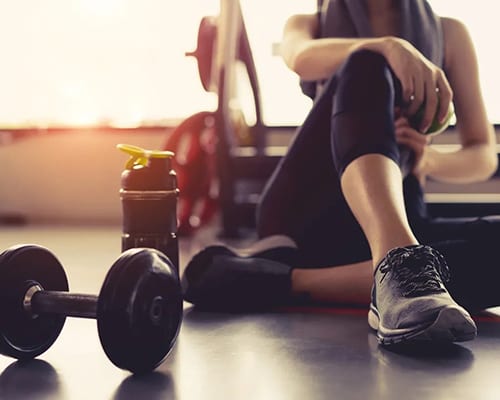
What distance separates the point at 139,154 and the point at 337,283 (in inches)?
19.3

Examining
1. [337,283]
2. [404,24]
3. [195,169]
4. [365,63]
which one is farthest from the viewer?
[195,169]

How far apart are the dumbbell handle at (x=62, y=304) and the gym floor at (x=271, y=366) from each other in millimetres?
84

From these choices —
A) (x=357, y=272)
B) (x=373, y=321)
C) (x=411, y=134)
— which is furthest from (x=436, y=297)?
(x=411, y=134)

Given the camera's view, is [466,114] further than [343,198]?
Yes

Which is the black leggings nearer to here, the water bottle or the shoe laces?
the shoe laces

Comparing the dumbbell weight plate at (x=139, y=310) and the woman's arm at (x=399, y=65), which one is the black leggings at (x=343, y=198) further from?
the dumbbell weight plate at (x=139, y=310)

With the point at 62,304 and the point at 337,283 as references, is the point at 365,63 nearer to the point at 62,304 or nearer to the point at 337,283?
the point at 337,283

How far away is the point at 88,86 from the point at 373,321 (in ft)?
10.2

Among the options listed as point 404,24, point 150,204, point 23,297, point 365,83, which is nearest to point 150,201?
point 150,204

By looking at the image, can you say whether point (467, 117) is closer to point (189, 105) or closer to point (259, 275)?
point (259, 275)

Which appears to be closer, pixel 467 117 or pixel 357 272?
pixel 357 272

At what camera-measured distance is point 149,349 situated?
0.88 meters

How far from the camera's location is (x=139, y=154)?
3.80 ft

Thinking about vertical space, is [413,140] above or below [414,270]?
above
